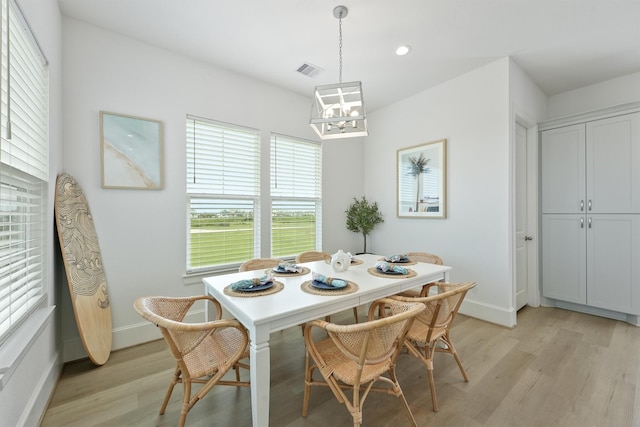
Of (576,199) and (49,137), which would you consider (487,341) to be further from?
(49,137)

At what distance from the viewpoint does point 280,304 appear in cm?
150

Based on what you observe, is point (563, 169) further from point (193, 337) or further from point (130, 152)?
point (130, 152)

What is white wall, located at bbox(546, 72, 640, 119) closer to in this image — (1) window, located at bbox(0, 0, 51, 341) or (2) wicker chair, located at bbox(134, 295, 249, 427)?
(2) wicker chair, located at bbox(134, 295, 249, 427)

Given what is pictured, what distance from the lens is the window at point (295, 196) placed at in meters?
3.56

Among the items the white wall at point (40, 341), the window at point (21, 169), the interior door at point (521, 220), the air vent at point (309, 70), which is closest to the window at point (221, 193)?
the air vent at point (309, 70)

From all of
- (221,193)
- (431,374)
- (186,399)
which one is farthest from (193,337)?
(221,193)

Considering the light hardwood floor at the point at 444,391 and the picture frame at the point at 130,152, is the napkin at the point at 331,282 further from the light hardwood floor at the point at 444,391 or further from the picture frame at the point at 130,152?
the picture frame at the point at 130,152

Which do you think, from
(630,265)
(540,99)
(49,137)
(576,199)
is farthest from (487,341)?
(49,137)

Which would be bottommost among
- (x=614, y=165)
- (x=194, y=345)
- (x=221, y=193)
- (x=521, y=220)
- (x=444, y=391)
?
(x=444, y=391)

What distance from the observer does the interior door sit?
334 centimetres

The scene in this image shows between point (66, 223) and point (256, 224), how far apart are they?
1.76 m

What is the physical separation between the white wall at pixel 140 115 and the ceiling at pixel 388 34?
7.2 inches

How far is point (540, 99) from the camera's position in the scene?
3658mm

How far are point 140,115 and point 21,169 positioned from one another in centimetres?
130
